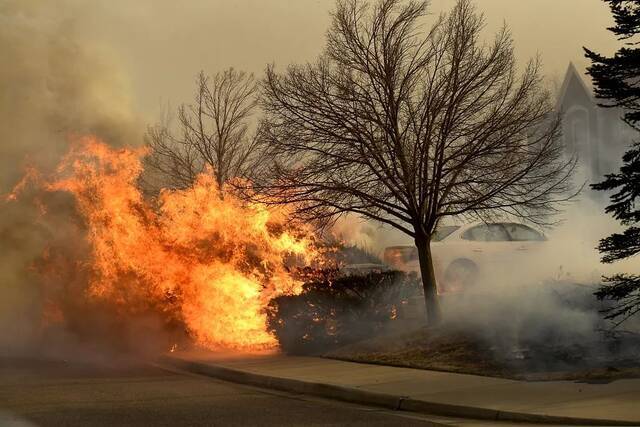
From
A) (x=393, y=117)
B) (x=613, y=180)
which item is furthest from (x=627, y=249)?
(x=393, y=117)

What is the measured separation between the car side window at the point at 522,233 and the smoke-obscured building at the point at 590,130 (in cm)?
1095

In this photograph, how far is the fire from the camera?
45.2 feet

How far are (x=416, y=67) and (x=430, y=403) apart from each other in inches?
238

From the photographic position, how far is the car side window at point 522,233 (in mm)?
17237

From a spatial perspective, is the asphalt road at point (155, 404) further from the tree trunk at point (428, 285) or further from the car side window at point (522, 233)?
the car side window at point (522, 233)

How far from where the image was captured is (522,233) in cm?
1747

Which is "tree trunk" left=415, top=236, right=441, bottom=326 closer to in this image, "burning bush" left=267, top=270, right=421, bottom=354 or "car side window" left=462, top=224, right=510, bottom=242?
"burning bush" left=267, top=270, right=421, bottom=354

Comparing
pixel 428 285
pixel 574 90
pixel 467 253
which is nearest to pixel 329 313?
pixel 428 285

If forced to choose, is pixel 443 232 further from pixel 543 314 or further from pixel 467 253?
pixel 543 314

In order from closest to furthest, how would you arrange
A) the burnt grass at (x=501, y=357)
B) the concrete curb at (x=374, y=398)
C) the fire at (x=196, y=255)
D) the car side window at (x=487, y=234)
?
the concrete curb at (x=374, y=398) < the burnt grass at (x=501, y=357) < the fire at (x=196, y=255) < the car side window at (x=487, y=234)

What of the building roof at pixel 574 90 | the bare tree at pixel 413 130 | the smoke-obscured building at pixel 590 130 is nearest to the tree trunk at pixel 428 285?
the bare tree at pixel 413 130

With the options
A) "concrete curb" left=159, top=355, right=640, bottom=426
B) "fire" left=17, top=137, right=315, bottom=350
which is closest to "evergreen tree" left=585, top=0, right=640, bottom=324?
"concrete curb" left=159, top=355, right=640, bottom=426

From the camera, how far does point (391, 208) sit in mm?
13344

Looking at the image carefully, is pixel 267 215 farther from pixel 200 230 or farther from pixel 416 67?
pixel 416 67
